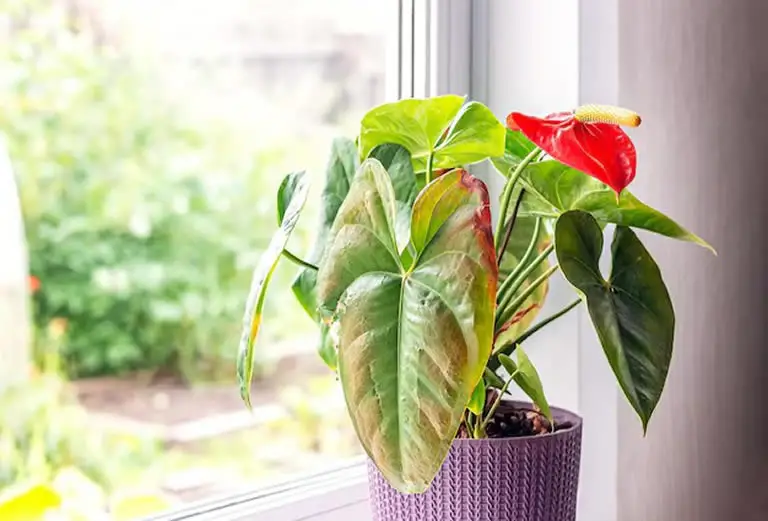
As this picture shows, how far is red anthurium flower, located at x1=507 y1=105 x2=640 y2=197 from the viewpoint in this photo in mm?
739

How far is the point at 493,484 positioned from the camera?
2.68 feet

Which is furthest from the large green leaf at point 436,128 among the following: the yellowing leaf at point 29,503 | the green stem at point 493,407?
the yellowing leaf at point 29,503

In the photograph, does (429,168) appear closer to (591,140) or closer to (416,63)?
(591,140)

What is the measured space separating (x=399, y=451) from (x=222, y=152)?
0.60 metres

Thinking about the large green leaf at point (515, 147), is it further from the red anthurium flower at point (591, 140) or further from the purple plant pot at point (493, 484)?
the purple plant pot at point (493, 484)

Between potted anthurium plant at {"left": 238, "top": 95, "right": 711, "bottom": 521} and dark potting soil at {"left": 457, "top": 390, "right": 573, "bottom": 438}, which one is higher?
potted anthurium plant at {"left": 238, "top": 95, "right": 711, "bottom": 521}

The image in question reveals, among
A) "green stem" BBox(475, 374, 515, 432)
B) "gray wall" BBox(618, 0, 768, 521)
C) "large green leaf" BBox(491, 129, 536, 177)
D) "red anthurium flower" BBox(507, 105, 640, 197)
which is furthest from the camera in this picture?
"gray wall" BBox(618, 0, 768, 521)

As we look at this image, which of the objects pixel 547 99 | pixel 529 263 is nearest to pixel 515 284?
pixel 529 263

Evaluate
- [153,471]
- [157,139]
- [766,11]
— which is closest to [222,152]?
[157,139]

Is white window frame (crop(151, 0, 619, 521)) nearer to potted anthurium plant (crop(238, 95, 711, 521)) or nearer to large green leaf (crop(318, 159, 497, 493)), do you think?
potted anthurium plant (crop(238, 95, 711, 521))

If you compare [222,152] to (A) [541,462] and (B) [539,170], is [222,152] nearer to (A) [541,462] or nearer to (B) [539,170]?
(B) [539,170]

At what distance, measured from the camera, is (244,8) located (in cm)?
114

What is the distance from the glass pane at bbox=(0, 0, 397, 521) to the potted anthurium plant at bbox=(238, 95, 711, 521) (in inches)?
8.8

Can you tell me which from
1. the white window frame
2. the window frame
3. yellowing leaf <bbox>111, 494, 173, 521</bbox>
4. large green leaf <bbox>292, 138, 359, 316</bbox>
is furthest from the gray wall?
yellowing leaf <bbox>111, 494, 173, 521</bbox>
